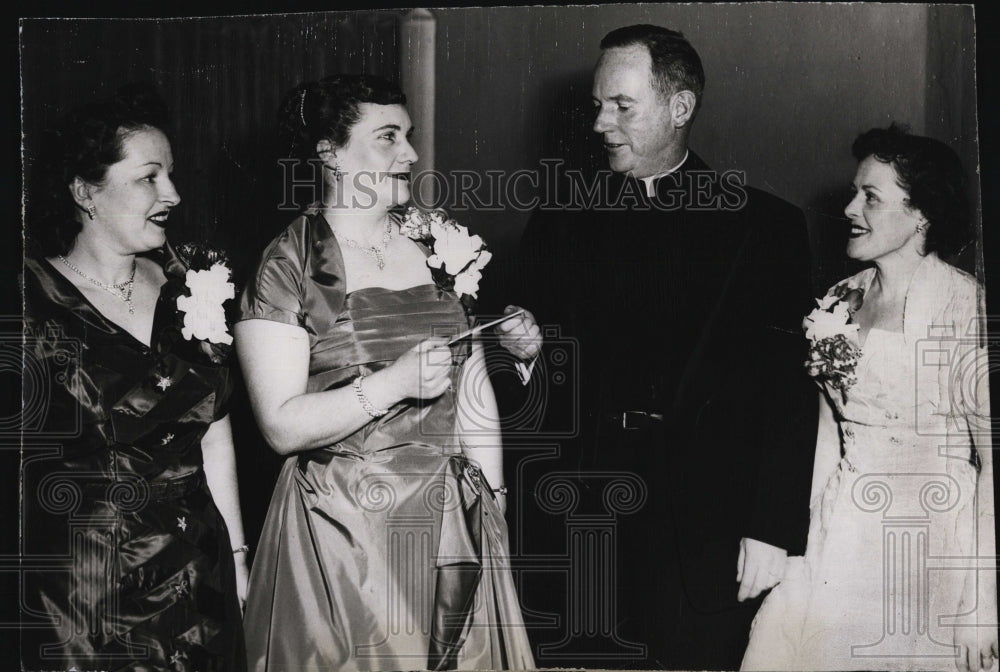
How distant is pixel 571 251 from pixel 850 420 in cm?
88

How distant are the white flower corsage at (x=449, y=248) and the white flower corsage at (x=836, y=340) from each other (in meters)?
0.91

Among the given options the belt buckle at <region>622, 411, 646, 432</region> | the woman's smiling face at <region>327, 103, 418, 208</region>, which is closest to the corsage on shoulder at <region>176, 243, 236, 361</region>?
the woman's smiling face at <region>327, 103, 418, 208</region>

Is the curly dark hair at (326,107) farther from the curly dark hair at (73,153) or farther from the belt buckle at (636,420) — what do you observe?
the belt buckle at (636,420)

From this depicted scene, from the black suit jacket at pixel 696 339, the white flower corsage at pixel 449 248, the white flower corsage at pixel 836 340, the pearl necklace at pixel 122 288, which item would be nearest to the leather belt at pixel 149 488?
the pearl necklace at pixel 122 288

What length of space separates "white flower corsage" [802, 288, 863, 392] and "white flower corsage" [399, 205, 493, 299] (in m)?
0.91

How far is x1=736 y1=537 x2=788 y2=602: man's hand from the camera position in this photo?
8.94 ft

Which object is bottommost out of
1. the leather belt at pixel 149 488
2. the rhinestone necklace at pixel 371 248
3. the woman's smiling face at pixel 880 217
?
the leather belt at pixel 149 488

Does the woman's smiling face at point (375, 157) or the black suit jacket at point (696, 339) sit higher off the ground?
the woman's smiling face at point (375, 157)

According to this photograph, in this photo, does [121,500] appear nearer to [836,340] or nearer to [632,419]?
[632,419]

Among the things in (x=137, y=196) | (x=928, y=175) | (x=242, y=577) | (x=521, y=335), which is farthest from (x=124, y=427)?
(x=928, y=175)

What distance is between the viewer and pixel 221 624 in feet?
9.02

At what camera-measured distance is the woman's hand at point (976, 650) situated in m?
2.74

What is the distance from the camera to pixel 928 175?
2.72m

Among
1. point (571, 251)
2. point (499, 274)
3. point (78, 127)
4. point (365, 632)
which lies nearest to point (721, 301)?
point (571, 251)
